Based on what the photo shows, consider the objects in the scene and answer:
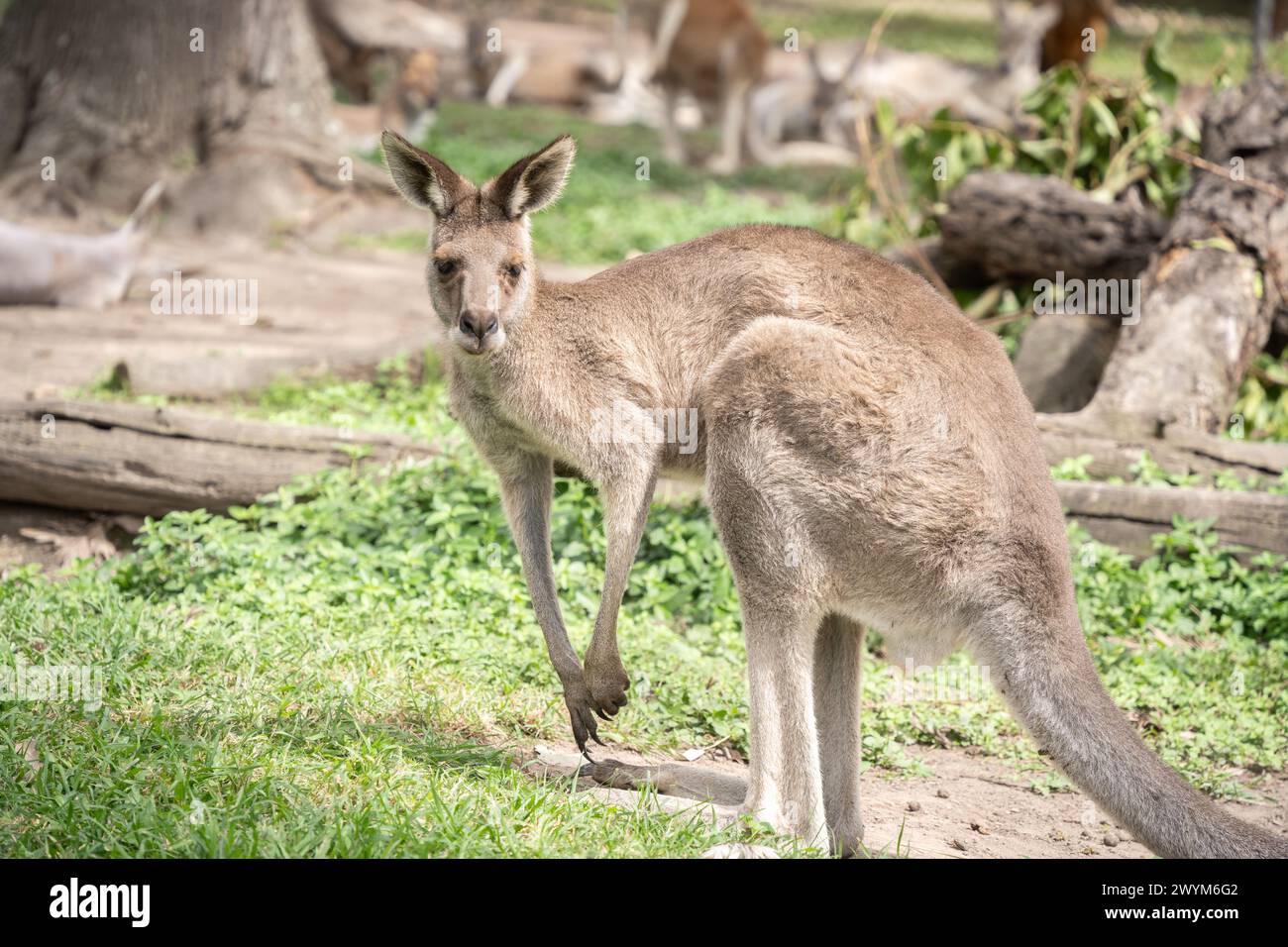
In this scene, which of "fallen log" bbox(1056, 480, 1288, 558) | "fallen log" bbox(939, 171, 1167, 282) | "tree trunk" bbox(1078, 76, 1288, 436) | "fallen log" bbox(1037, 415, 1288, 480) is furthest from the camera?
"fallen log" bbox(939, 171, 1167, 282)

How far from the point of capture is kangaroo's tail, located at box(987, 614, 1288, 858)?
2924 mm

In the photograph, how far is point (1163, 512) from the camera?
5.64 m

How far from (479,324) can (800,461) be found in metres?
0.96

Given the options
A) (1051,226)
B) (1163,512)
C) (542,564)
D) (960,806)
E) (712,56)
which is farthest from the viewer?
(712,56)

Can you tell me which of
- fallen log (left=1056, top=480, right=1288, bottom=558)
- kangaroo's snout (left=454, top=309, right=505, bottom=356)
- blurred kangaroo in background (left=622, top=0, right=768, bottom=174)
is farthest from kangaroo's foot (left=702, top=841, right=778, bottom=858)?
blurred kangaroo in background (left=622, top=0, right=768, bottom=174)

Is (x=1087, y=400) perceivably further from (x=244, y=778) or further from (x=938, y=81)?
(x=938, y=81)

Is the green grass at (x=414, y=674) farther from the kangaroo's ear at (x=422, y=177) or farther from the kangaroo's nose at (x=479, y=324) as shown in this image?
the kangaroo's ear at (x=422, y=177)

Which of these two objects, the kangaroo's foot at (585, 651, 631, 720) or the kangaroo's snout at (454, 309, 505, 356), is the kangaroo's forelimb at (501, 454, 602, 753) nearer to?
the kangaroo's foot at (585, 651, 631, 720)

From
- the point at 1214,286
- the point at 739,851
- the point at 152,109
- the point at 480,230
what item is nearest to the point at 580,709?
the point at 739,851

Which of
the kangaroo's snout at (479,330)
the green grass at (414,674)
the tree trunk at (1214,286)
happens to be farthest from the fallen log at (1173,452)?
the kangaroo's snout at (479,330)

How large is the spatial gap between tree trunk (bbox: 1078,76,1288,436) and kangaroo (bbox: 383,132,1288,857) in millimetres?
2865

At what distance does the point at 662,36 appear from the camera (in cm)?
1544

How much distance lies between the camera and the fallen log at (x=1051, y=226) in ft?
24.5

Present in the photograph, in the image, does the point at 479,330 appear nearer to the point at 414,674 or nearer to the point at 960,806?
the point at 414,674
